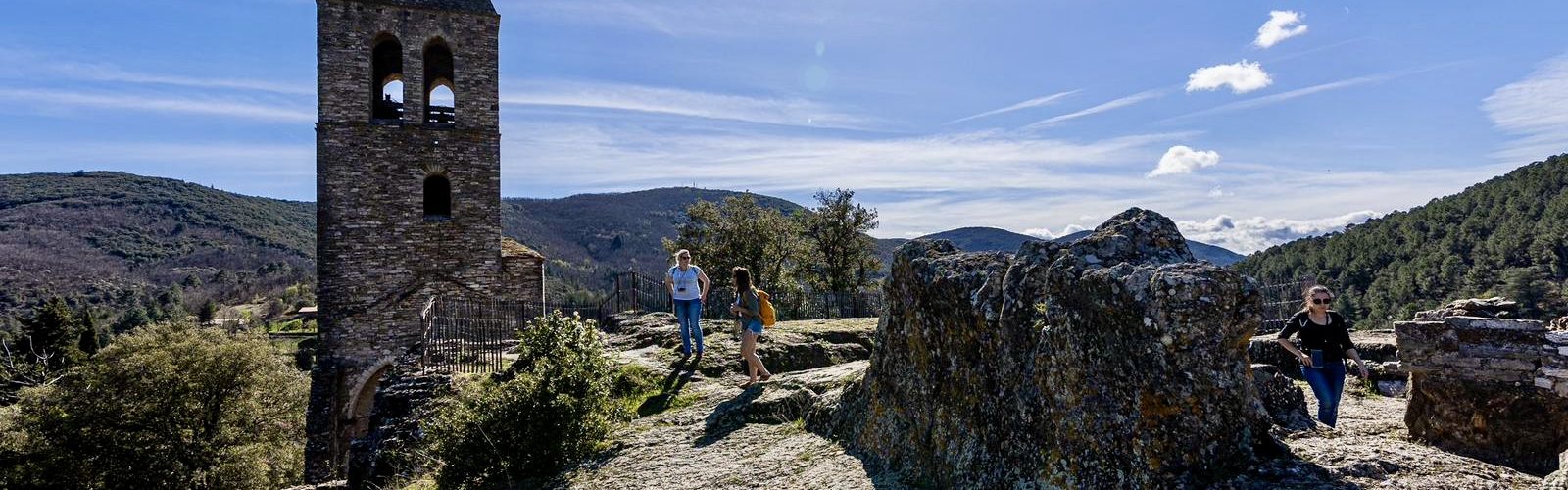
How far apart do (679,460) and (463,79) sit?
1735cm

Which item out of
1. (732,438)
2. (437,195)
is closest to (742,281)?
(732,438)

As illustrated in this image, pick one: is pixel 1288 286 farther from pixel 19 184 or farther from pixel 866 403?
pixel 19 184

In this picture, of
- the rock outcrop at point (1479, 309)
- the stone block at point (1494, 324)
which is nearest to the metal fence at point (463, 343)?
the stone block at point (1494, 324)

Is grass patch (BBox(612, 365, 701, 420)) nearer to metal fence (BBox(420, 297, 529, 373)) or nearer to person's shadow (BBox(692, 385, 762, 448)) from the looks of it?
person's shadow (BBox(692, 385, 762, 448))

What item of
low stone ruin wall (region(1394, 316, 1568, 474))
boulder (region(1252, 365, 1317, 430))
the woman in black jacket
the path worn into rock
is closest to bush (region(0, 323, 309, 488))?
the path worn into rock

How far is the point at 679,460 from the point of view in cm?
729

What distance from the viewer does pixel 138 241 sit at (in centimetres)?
14225

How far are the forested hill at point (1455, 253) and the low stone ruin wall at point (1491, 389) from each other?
5746cm

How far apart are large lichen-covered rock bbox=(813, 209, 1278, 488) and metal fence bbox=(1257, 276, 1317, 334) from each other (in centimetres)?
1378

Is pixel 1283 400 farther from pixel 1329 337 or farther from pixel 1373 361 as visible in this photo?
pixel 1373 361

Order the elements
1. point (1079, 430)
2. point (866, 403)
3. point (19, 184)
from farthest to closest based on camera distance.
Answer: point (19, 184) → point (866, 403) → point (1079, 430)

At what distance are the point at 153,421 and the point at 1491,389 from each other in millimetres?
29978

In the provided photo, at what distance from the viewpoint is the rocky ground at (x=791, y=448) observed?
14.3ft

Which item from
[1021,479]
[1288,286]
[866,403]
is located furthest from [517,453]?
[1288,286]
